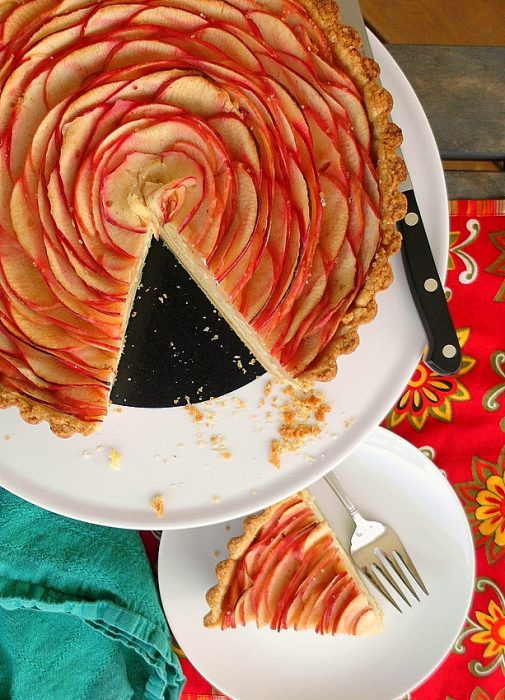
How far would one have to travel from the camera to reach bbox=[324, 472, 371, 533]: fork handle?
1.59 meters

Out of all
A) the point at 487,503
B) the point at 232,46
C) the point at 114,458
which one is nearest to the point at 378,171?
the point at 232,46

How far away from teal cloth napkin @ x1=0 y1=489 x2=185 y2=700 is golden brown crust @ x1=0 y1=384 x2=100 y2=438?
0.46 meters

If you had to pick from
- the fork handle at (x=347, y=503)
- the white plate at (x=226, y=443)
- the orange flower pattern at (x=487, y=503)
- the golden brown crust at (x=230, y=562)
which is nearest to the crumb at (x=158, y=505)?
Answer: the white plate at (x=226, y=443)

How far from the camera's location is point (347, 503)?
1598 millimetres

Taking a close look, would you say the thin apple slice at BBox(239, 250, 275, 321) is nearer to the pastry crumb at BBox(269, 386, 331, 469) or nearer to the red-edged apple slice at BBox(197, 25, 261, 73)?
the pastry crumb at BBox(269, 386, 331, 469)

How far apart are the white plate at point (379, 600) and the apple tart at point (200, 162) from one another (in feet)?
1.71

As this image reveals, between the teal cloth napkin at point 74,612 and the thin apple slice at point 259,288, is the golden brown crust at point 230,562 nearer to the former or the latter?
the teal cloth napkin at point 74,612

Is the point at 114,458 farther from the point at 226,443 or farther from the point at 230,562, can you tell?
the point at 230,562

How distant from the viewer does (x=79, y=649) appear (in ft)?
5.39

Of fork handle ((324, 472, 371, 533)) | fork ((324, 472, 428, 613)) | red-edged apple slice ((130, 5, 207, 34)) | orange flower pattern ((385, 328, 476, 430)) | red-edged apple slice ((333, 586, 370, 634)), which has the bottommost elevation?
red-edged apple slice ((333, 586, 370, 634))

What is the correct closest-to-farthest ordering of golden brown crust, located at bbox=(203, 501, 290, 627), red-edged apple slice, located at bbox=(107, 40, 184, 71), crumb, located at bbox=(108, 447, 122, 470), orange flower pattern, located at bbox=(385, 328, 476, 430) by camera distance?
1. red-edged apple slice, located at bbox=(107, 40, 184, 71)
2. crumb, located at bbox=(108, 447, 122, 470)
3. golden brown crust, located at bbox=(203, 501, 290, 627)
4. orange flower pattern, located at bbox=(385, 328, 476, 430)

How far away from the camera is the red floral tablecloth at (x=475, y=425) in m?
1.64

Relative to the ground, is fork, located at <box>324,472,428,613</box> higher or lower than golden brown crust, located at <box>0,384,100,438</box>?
lower

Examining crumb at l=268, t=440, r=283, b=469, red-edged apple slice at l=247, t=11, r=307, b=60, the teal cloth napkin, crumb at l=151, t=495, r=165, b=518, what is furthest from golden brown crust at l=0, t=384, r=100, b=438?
red-edged apple slice at l=247, t=11, r=307, b=60
